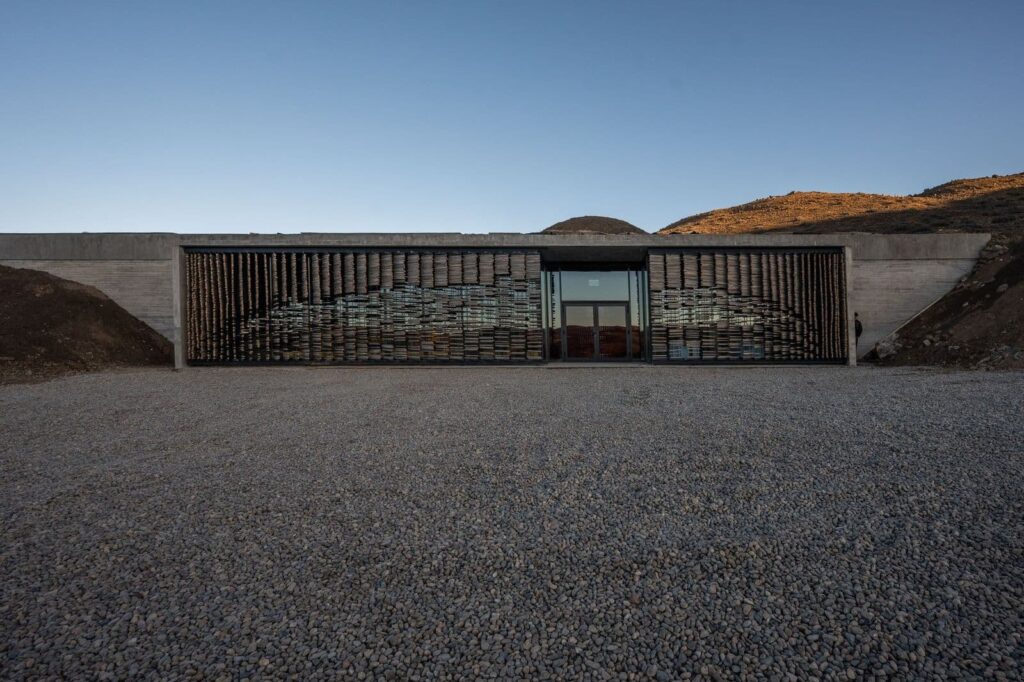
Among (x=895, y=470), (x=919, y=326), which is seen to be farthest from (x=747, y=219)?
(x=895, y=470)

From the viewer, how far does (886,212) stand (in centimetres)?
3697

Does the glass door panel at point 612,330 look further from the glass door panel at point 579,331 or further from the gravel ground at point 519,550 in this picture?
the gravel ground at point 519,550

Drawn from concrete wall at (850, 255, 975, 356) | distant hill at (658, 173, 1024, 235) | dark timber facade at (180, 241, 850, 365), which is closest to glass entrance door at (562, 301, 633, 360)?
dark timber facade at (180, 241, 850, 365)

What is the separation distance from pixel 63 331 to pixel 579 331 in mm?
13917

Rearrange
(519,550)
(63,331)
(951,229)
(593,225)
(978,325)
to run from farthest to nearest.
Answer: (593,225) → (951,229) → (63,331) → (978,325) → (519,550)

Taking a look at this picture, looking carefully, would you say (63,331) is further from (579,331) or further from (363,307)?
(579,331)

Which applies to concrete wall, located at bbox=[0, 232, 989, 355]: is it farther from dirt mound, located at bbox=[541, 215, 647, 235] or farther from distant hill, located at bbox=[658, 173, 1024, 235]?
dirt mound, located at bbox=[541, 215, 647, 235]

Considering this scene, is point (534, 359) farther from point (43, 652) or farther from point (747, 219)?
point (747, 219)

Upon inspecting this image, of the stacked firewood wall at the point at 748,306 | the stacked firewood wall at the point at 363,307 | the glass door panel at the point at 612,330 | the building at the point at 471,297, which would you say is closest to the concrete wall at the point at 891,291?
the building at the point at 471,297

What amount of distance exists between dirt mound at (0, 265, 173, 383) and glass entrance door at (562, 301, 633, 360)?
11.7 metres

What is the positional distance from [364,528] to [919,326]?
17719 mm

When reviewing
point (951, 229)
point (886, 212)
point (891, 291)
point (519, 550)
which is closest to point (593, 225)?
point (886, 212)

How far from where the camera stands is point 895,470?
150 inches

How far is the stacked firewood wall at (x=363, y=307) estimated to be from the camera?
45.0 feet
